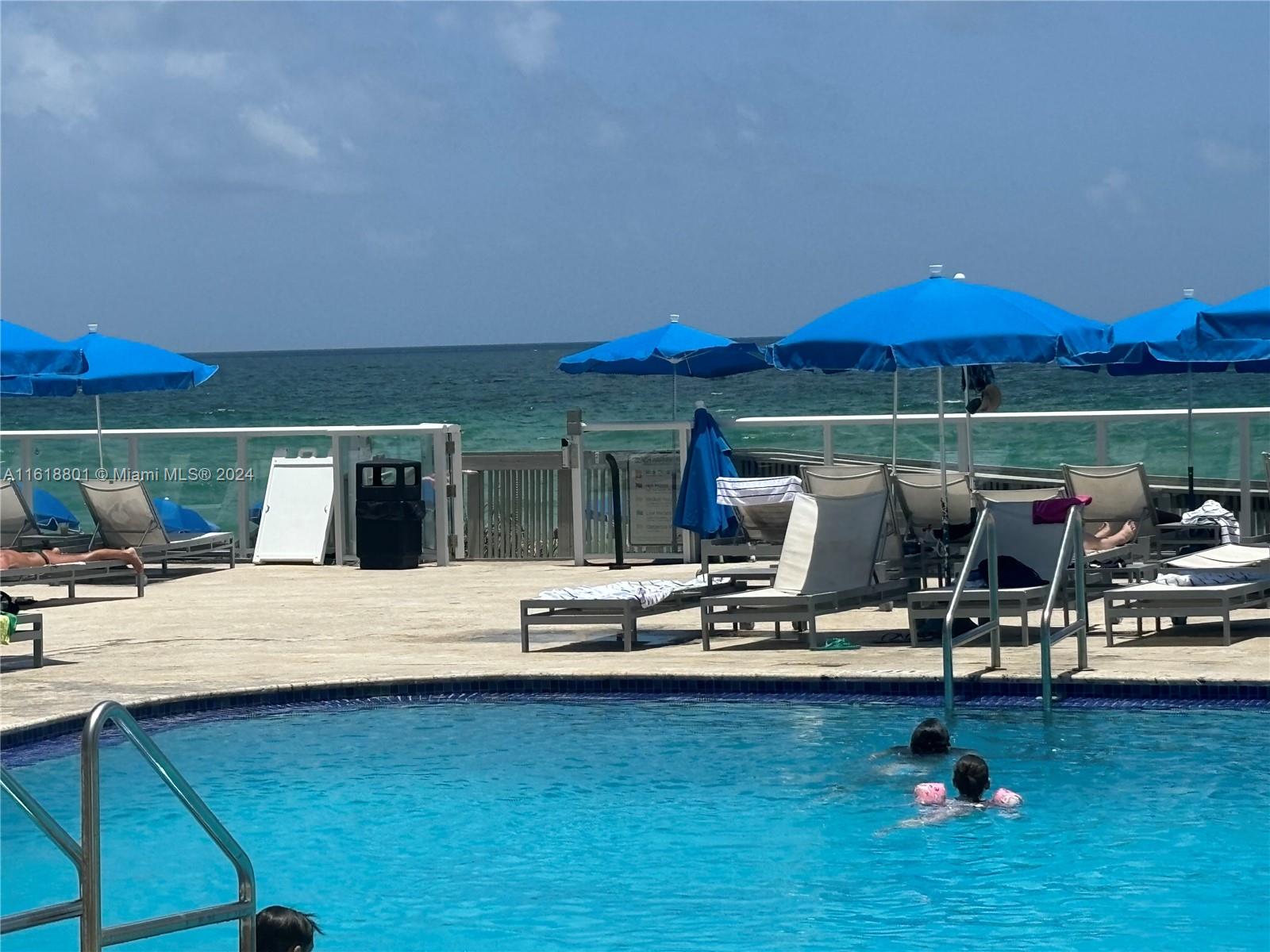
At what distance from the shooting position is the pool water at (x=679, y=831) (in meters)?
6.87

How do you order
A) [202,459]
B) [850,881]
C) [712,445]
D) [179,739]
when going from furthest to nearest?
1. [202,459]
2. [712,445]
3. [179,739]
4. [850,881]

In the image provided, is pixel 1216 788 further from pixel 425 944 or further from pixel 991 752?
pixel 425 944

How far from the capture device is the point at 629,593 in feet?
37.8

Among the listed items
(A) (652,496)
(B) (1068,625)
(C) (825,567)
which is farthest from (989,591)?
(A) (652,496)

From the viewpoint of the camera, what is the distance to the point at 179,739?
9531 mm

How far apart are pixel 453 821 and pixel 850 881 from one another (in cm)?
191

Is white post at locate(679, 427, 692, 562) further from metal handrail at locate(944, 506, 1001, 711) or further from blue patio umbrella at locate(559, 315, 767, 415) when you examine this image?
metal handrail at locate(944, 506, 1001, 711)

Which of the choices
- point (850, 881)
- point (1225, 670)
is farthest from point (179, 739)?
point (1225, 670)

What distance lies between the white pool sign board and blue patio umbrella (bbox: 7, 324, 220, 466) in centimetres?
386

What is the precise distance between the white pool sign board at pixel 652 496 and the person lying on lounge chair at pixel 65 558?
13.7ft

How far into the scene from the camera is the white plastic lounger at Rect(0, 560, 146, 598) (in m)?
13.9

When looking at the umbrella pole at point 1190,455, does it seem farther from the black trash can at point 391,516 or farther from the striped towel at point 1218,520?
the black trash can at point 391,516

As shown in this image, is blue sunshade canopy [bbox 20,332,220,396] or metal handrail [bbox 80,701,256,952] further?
blue sunshade canopy [bbox 20,332,220,396]

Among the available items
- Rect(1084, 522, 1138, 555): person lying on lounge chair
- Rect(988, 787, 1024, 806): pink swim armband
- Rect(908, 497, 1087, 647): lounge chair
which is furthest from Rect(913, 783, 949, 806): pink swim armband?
Rect(1084, 522, 1138, 555): person lying on lounge chair
